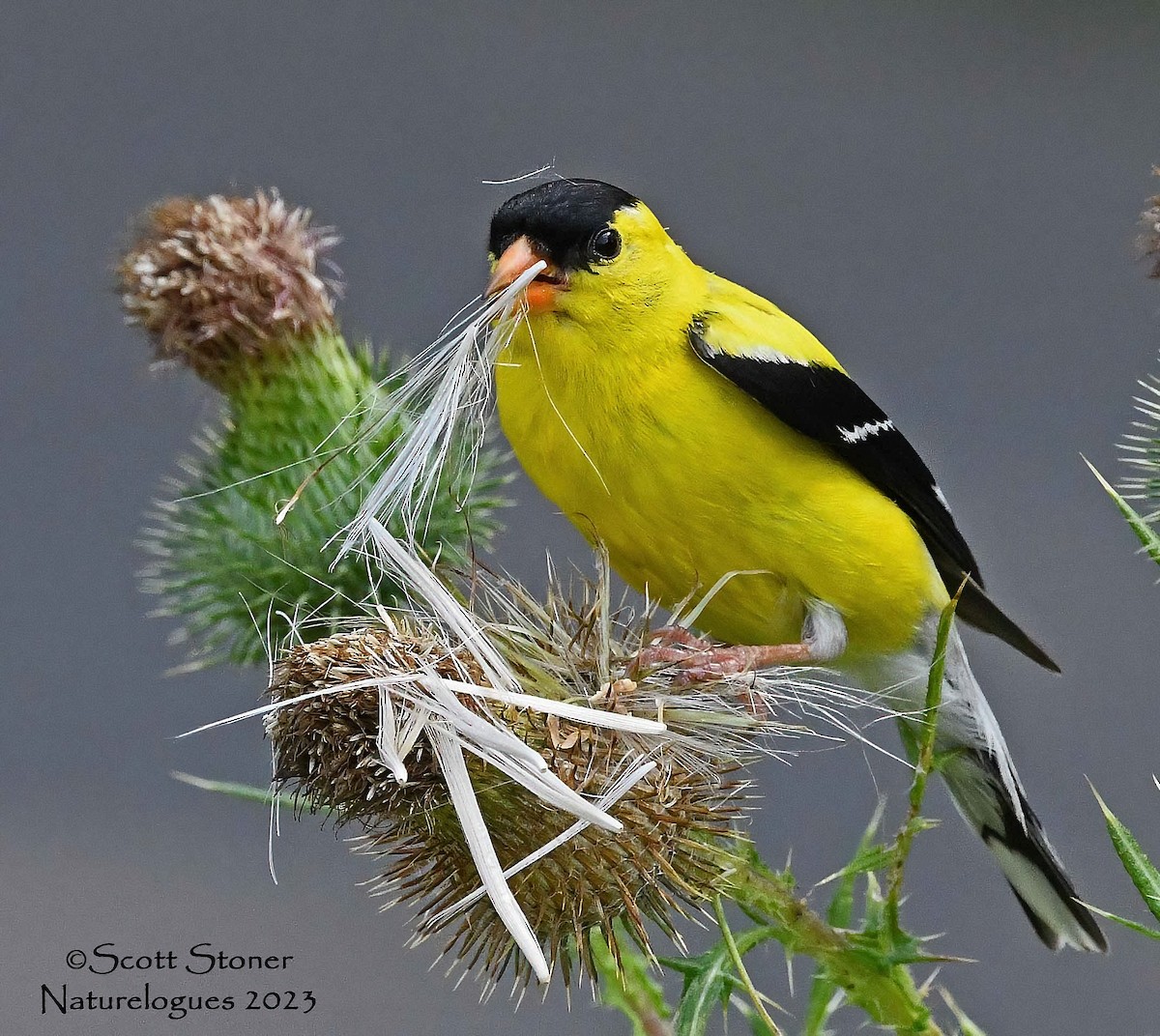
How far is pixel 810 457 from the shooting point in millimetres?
915

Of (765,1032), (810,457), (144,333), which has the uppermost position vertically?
(144,333)

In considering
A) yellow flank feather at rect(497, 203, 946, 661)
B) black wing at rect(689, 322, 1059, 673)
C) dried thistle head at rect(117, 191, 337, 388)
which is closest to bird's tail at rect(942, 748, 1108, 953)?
black wing at rect(689, 322, 1059, 673)

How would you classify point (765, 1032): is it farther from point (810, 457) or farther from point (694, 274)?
point (694, 274)

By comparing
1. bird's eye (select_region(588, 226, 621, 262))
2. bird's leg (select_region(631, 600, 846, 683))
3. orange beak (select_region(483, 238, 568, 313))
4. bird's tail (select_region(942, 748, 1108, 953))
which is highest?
bird's eye (select_region(588, 226, 621, 262))

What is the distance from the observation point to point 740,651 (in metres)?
0.83

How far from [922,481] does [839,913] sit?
37cm

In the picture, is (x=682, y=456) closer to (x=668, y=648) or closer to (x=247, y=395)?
(x=668, y=648)

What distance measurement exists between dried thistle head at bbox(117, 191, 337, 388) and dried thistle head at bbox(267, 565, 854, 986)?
0.50m

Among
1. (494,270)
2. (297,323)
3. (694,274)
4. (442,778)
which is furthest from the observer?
(297,323)

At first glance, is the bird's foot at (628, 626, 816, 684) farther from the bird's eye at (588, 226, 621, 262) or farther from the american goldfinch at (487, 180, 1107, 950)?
the bird's eye at (588, 226, 621, 262)

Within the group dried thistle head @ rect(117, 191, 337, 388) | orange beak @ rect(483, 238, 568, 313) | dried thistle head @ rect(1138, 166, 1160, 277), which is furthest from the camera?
dried thistle head @ rect(117, 191, 337, 388)

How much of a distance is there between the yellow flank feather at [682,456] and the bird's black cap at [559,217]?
16mm

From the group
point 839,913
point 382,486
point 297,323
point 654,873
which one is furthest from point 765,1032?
point 297,323

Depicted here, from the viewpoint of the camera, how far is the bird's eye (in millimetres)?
833
